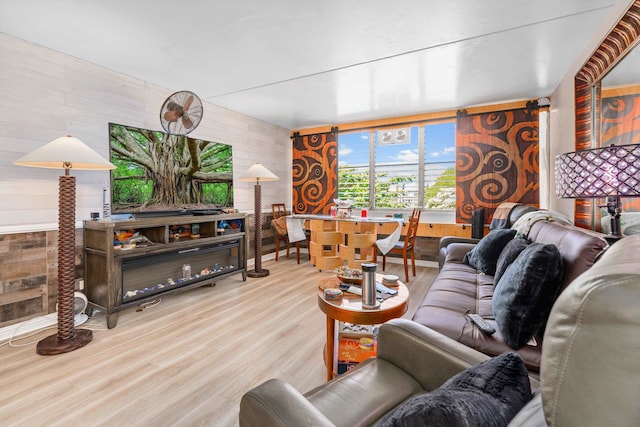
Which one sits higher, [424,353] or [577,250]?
[577,250]

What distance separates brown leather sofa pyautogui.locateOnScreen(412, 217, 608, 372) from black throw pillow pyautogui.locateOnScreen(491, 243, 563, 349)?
0.17ft

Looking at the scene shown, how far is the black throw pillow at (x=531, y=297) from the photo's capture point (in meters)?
1.33

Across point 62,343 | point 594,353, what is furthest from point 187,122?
point 594,353

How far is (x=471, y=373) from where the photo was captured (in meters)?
0.72

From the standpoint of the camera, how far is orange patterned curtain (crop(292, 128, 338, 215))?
5.61m

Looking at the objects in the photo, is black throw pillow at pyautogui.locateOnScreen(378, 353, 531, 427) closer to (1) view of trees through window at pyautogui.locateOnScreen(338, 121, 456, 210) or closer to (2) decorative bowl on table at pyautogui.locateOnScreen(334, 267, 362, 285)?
(2) decorative bowl on table at pyautogui.locateOnScreen(334, 267, 362, 285)

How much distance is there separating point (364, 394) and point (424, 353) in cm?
29

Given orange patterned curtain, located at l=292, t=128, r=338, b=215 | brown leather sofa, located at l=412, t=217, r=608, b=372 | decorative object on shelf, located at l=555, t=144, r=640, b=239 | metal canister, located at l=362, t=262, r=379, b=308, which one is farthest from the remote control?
orange patterned curtain, located at l=292, t=128, r=338, b=215

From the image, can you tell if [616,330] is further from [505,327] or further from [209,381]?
[209,381]

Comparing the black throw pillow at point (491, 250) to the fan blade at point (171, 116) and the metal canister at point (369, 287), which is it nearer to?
the metal canister at point (369, 287)

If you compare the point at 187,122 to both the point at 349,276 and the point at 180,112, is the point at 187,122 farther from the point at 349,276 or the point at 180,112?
the point at 349,276

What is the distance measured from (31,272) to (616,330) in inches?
146

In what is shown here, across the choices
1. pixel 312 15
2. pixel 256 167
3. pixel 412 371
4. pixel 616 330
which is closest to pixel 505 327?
pixel 412 371

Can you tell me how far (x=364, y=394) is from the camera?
107 cm
